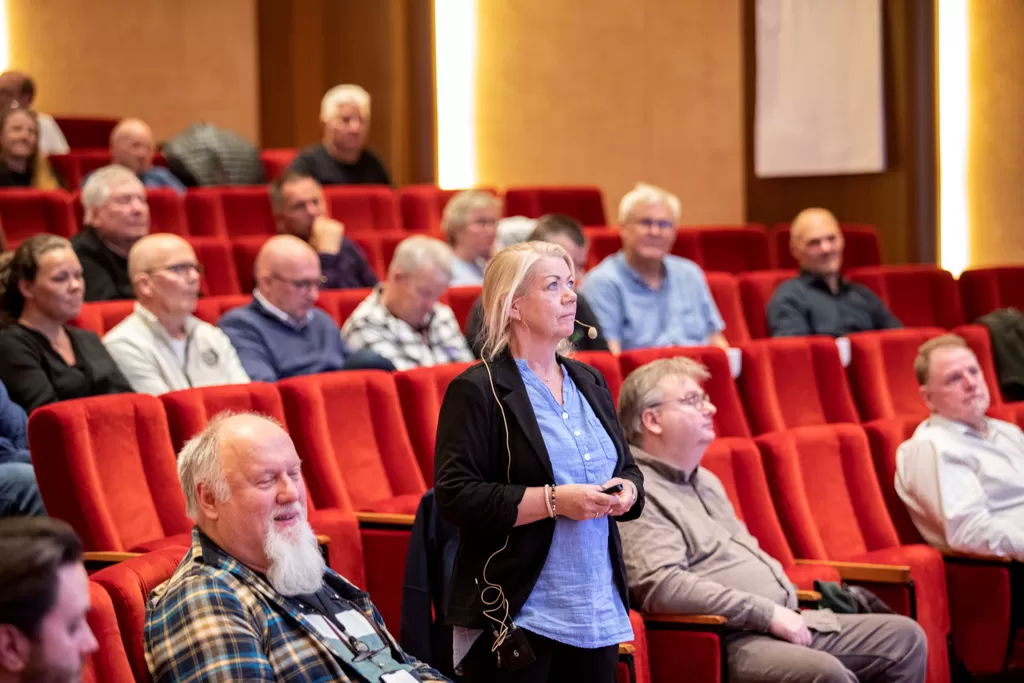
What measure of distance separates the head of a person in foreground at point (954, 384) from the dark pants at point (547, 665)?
704 millimetres

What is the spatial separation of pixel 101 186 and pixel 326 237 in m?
0.36

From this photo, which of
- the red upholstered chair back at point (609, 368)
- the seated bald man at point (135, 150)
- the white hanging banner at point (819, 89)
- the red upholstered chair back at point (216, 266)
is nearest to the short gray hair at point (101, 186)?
the red upholstered chair back at point (216, 266)

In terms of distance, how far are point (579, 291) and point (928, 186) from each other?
48.1 inches

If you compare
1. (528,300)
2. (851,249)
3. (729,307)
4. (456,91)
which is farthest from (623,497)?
(456,91)

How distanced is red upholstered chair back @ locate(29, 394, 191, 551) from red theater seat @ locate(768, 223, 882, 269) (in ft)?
5.63

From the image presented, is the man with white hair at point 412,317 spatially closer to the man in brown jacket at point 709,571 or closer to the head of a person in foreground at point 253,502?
the man in brown jacket at point 709,571

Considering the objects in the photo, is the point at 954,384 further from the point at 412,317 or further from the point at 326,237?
the point at 326,237

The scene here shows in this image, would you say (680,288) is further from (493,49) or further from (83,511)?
(493,49)

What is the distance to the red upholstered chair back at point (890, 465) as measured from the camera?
152 centimetres

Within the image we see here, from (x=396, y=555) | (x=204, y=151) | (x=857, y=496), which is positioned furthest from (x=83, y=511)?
(x=204, y=151)

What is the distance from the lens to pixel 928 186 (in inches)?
110

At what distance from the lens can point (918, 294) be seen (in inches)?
93.4

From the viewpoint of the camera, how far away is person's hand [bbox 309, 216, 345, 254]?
2049mm

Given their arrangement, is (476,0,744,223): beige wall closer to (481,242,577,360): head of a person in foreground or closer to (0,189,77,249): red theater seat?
(0,189,77,249): red theater seat
